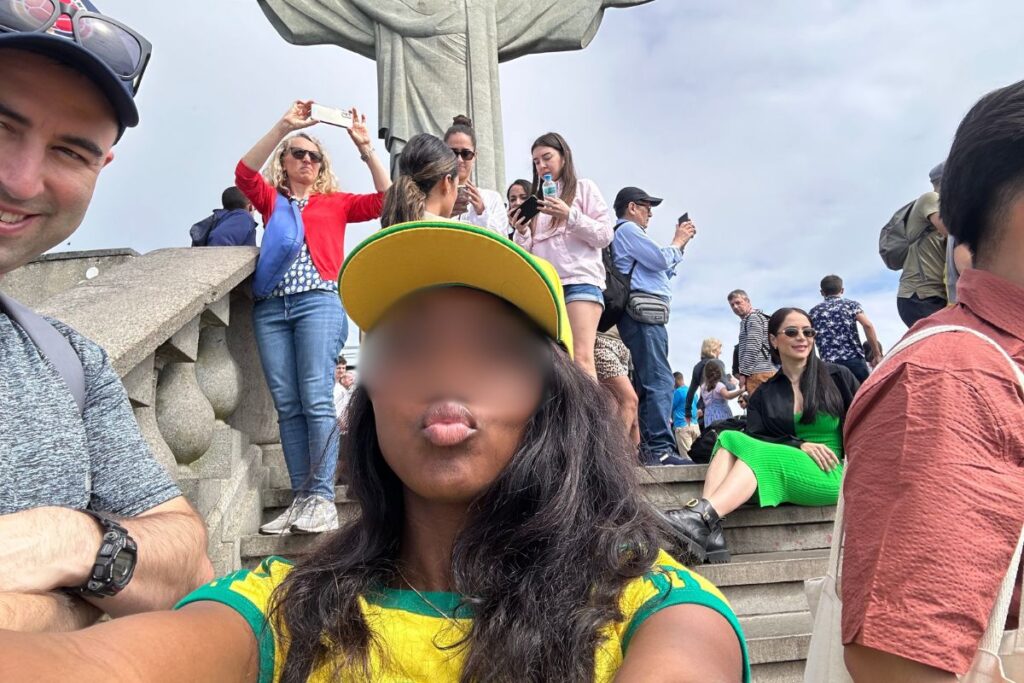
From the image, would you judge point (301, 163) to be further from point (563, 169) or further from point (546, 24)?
point (546, 24)

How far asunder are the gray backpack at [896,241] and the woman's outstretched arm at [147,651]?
192 inches

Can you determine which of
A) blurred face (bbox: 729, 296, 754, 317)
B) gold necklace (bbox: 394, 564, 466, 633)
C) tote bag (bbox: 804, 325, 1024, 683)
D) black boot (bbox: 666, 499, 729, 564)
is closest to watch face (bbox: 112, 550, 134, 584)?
gold necklace (bbox: 394, 564, 466, 633)

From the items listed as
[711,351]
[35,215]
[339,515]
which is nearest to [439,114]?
[711,351]

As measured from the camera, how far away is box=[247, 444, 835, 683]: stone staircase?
305cm

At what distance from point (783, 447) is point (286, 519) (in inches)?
94.0

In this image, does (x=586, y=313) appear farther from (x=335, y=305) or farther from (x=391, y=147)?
(x=391, y=147)

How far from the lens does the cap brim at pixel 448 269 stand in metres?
1.33

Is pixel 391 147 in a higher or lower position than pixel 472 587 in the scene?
higher

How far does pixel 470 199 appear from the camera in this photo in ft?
14.6

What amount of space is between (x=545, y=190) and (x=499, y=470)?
11.0 feet

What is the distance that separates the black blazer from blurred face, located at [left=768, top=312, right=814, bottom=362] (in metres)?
0.13

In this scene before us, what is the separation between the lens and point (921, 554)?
1177mm

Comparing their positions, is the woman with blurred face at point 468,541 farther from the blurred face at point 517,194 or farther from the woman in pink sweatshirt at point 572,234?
the blurred face at point 517,194

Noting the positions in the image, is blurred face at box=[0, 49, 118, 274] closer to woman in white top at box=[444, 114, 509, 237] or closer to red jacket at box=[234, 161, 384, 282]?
red jacket at box=[234, 161, 384, 282]
